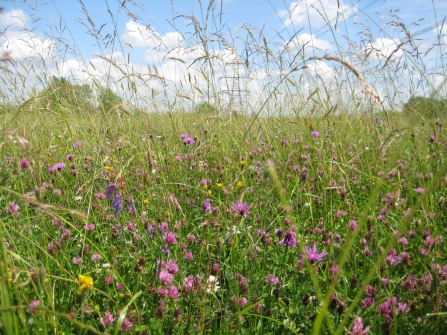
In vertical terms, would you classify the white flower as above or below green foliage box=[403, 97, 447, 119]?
below

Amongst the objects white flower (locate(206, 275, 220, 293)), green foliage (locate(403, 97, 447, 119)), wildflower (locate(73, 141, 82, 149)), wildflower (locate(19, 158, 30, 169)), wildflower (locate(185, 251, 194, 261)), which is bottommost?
white flower (locate(206, 275, 220, 293))

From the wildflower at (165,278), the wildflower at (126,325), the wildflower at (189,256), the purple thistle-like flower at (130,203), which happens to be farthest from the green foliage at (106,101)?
the wildflower at (126,325)

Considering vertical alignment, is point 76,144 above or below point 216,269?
above

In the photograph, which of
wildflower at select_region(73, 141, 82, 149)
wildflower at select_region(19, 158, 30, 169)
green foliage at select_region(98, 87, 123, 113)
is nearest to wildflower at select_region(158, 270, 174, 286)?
green foliage at select_region(98, 87, 123, 113)

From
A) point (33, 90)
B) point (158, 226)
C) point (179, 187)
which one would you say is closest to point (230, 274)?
point (158, 226)

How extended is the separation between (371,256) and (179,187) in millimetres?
1177

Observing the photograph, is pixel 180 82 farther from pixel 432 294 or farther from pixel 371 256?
pixel 432 294

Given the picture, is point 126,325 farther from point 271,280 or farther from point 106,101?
point 106,101

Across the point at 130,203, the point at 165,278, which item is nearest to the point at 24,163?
the point at 130,203

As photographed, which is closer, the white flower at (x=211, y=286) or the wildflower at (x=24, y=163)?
the white flower at (x=211, y=286)

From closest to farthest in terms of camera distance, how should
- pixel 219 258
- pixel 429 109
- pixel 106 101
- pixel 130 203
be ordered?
1. pixel 219 258
2. pixel 130 203
3. pixel 106 101
4. pixel 429 109

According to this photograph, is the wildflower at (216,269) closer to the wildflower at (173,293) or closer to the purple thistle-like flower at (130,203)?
the wildflower at (173,293)

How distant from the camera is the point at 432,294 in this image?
45.0 inches

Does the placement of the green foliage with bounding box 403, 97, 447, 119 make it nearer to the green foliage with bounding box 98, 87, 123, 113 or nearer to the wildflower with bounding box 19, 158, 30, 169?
the green foliage with bounding box 98, 87, 123, 113
